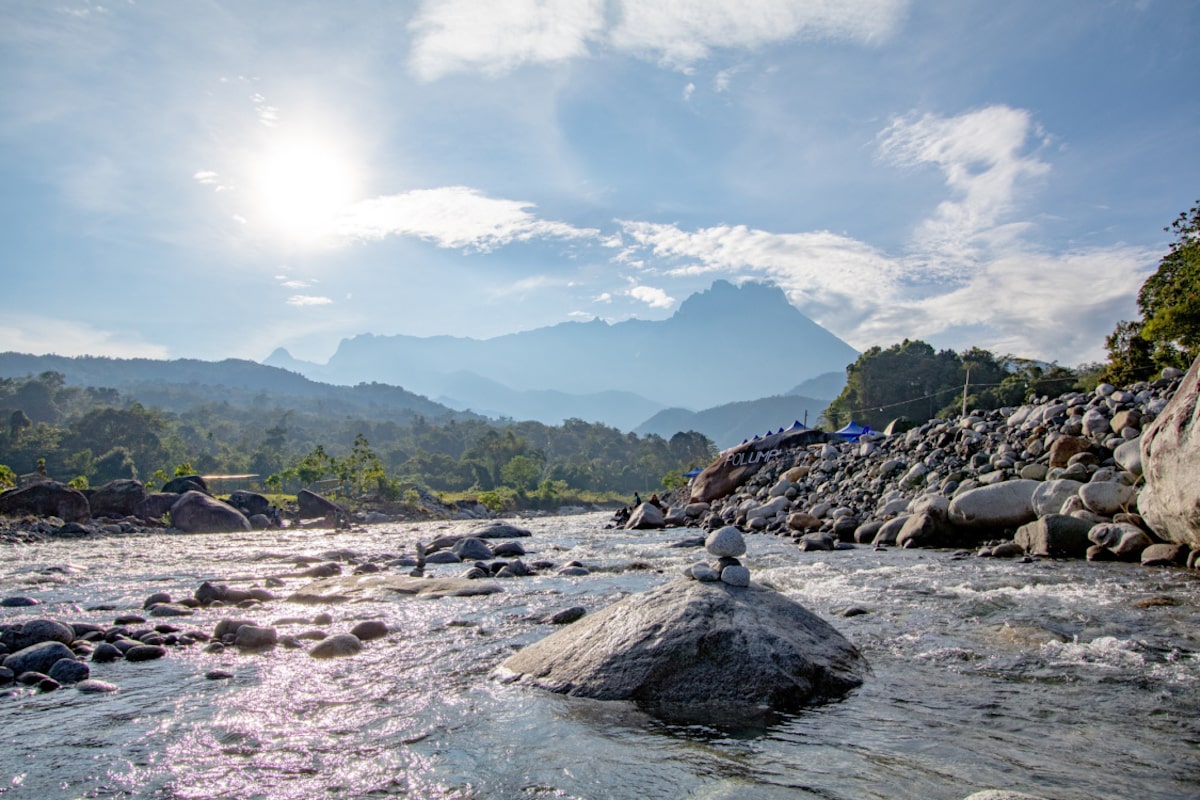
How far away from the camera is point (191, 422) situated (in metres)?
141

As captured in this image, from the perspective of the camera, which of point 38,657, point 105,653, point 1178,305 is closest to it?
point 38,657

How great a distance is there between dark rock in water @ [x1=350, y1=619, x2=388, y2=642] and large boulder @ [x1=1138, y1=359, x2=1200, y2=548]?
37.7ft

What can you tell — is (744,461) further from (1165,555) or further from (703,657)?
(703,657)

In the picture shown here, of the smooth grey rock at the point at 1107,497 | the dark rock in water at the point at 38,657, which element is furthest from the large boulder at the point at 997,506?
the dark rock in water at the point at 38,657

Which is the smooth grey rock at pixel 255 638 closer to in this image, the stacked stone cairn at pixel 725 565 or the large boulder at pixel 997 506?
the stacked stone cairn at pixel 725 565

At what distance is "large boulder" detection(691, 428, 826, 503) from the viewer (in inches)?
1505

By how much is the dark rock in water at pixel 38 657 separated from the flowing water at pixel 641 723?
1.40 ft

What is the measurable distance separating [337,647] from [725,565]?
440 cm

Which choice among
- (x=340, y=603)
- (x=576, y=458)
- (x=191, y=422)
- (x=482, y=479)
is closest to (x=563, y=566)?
(x=340, y=603)

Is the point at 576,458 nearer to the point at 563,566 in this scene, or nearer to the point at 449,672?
the point at 563,566

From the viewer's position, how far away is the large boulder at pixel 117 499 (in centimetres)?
4016

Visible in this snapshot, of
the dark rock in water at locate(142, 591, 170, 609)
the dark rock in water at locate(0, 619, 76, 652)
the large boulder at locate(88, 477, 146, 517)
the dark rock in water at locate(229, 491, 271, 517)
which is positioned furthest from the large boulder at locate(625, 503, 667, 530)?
the large boulder at locate(88, 477, 146, 517)

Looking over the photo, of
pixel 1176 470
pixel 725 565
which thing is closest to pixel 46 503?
pixel 725 565

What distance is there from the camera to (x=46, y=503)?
35.9 meters
